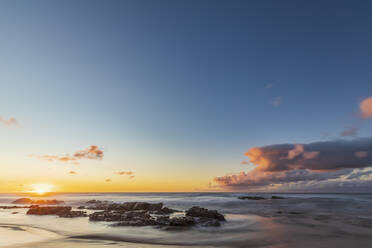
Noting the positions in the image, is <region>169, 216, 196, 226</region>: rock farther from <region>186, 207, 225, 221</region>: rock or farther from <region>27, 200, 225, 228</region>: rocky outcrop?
<region>186, 207, 225, 221</region>: rock

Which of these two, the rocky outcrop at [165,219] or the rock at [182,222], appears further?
the rocky outcrop at [165,219]

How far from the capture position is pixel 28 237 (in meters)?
19.3

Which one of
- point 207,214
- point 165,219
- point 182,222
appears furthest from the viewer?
point 207,214

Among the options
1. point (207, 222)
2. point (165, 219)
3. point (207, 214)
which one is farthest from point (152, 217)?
point (207, 222)

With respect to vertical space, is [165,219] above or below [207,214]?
above

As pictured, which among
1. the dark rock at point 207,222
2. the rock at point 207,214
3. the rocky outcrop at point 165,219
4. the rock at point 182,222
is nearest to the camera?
the rock at point 182,222

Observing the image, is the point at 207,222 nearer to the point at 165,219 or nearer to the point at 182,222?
the point at 182,222

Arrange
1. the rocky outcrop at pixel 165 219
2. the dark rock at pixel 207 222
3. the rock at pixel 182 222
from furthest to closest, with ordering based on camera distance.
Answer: the dark rock at pixel 207 222, the rocky outcrop at pixel 165 219, the rock at pixel 182 222

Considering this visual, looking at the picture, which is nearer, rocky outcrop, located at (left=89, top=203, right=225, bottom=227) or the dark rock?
rocky outcrop, located at (left=89, top=203, right=225, bottom=227)

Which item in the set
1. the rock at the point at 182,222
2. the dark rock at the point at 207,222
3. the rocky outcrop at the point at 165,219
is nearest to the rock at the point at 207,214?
the rocky outcrop at the point at 165,219

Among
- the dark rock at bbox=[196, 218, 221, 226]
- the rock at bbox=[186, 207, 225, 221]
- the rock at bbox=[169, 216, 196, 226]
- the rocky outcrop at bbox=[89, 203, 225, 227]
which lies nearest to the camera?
the rock at bbox=[169, 216, 196, 226]

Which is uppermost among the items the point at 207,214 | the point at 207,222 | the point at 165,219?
the point at 165,219

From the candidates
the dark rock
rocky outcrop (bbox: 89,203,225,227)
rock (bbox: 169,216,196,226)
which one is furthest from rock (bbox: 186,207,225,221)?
rock (bbox: 169,216,196,226)

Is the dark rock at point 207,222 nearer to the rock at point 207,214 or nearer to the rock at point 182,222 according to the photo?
the rock at point 182,222
